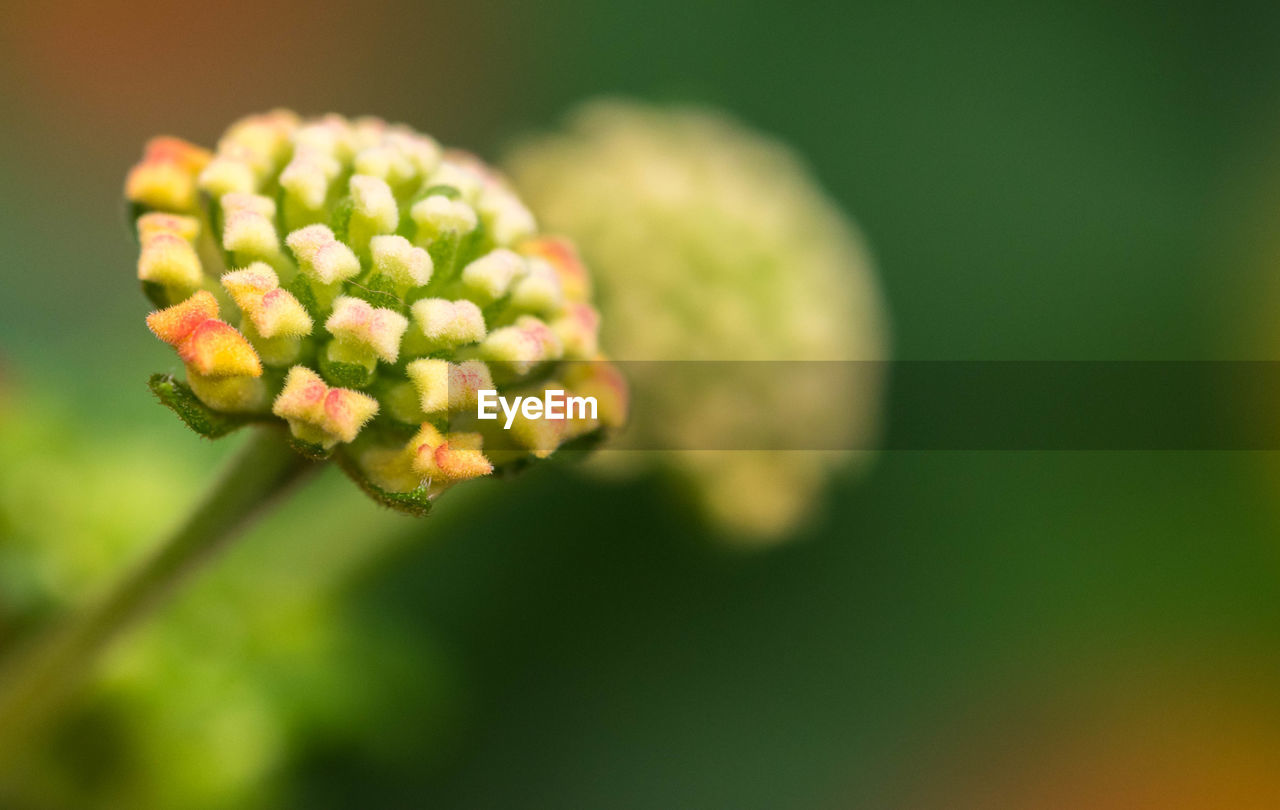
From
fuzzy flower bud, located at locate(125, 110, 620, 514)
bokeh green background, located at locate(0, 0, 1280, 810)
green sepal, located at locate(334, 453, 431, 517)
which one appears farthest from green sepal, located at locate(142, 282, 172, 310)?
bokeh green background, located at locate(0, 0, 1280, 810)

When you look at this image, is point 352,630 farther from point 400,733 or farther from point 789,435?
point 789,435

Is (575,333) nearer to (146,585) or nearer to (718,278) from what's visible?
(146,585)

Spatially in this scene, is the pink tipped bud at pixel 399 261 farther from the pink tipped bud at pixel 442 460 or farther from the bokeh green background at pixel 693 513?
the bokeh green background at pixel 693 513

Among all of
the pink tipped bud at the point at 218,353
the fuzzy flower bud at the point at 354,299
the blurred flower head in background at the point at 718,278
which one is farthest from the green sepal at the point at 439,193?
the blurred flower head in background at the point at 718,278

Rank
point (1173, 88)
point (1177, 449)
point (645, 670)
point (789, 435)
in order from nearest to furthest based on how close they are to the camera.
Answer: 1. point (789, 435)
2. point (645, 670)
3. point (1177, 449)
4. point (1173, 88)

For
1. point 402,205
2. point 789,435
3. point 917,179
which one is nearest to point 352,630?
point 789,435

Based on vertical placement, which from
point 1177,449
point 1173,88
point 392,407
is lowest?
point 392,407
